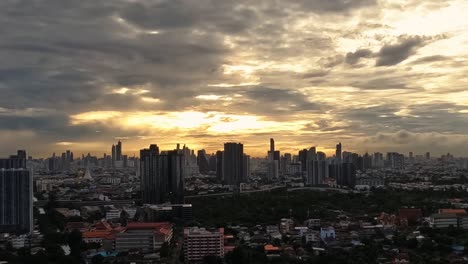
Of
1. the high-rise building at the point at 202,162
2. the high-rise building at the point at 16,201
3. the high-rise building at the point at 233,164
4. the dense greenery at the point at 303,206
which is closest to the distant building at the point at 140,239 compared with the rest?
the dense greenery at the point at 303,206

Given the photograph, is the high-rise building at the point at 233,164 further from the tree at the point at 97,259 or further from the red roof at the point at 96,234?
the tree at the point at 97,259

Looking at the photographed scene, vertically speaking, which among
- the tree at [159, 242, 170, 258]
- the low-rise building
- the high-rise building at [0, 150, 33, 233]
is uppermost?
the high-rise building at [0, 150, 33, 233]

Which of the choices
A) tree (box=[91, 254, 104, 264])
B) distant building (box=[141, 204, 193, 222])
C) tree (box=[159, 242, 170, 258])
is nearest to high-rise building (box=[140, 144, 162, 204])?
distant building (box=[141, 204, 193, 222])

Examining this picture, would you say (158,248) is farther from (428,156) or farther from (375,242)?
(428,156)

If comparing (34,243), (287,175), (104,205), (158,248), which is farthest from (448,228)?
(287,175)

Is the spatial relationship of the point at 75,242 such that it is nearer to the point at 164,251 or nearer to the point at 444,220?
the point at 164,251

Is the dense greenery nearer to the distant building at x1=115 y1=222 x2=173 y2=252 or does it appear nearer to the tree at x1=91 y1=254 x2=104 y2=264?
the distant building at x1=115 y1=222 x2=173 y2=252

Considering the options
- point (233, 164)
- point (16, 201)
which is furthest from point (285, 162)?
point (16, 201)
